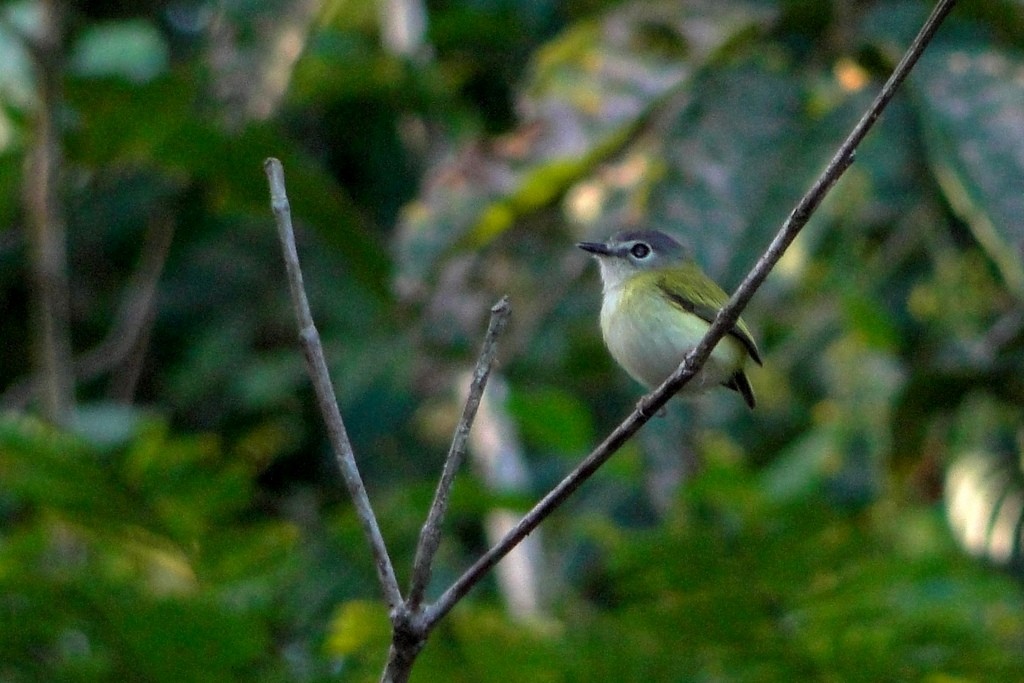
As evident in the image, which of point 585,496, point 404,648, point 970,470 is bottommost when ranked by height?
point 404,648

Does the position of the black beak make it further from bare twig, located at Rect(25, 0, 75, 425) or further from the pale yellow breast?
bare twig, located at Rect(25, 0, 75, 425)

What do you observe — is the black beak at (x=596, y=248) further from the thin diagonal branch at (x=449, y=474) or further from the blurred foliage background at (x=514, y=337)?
the thin diagonal branch at (x=449, y=474)

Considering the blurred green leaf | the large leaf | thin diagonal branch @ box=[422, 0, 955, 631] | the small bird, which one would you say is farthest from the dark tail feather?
the blurred green leaf

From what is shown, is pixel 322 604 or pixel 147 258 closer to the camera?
pixel 322 604

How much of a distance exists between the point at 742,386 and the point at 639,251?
400mm

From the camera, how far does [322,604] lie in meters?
3.71

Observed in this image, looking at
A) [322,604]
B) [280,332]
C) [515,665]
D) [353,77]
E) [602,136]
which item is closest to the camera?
[515,665]

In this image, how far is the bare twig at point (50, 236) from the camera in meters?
4.06

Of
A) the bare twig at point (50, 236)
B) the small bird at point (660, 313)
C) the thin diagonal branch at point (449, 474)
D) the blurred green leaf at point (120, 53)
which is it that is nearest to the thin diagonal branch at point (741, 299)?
the thin diagonal branch at point (449, 474)

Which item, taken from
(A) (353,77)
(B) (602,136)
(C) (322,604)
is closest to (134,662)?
(C) (322,604)

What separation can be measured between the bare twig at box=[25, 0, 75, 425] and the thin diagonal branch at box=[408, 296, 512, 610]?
269cm

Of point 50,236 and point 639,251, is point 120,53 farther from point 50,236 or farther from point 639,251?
point 639,251

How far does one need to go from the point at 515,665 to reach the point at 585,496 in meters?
1.94

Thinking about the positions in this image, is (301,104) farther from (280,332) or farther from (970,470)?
(970,470)
